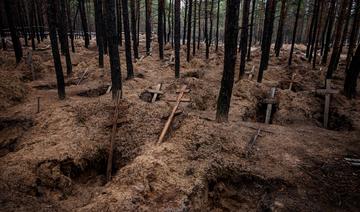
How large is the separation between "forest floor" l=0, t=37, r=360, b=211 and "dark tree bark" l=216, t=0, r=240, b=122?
0.76 metres

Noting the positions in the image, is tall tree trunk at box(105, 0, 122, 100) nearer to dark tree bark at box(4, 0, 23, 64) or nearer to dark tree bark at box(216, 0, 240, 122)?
dark tree bark at box(216, 0, 240, 122)

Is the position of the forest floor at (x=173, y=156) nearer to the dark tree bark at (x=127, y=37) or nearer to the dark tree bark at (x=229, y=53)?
the dark tree bark at (x=229, y=53)

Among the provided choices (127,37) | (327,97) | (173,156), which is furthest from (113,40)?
(327,97)

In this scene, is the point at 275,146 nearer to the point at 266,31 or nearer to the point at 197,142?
the point at 197,142

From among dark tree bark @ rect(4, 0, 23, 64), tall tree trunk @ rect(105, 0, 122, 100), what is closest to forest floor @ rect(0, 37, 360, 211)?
tall tree trunk @ rect(105, 0, 122, 100)

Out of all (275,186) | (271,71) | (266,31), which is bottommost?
(275,186)

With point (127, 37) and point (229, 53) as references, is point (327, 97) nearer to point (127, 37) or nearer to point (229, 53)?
point (229, 53)

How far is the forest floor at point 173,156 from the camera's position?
5.92m

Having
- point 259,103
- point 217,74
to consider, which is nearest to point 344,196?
point 259,103

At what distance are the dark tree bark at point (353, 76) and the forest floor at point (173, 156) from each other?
1.98 ft

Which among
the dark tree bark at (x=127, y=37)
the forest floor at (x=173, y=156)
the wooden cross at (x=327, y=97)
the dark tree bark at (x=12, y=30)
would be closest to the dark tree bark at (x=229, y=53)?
the forest floor at (x=173, y=156)

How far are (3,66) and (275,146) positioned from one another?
18.2 meters

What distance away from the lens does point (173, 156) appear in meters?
7.28

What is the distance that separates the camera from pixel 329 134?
9.42 metres
